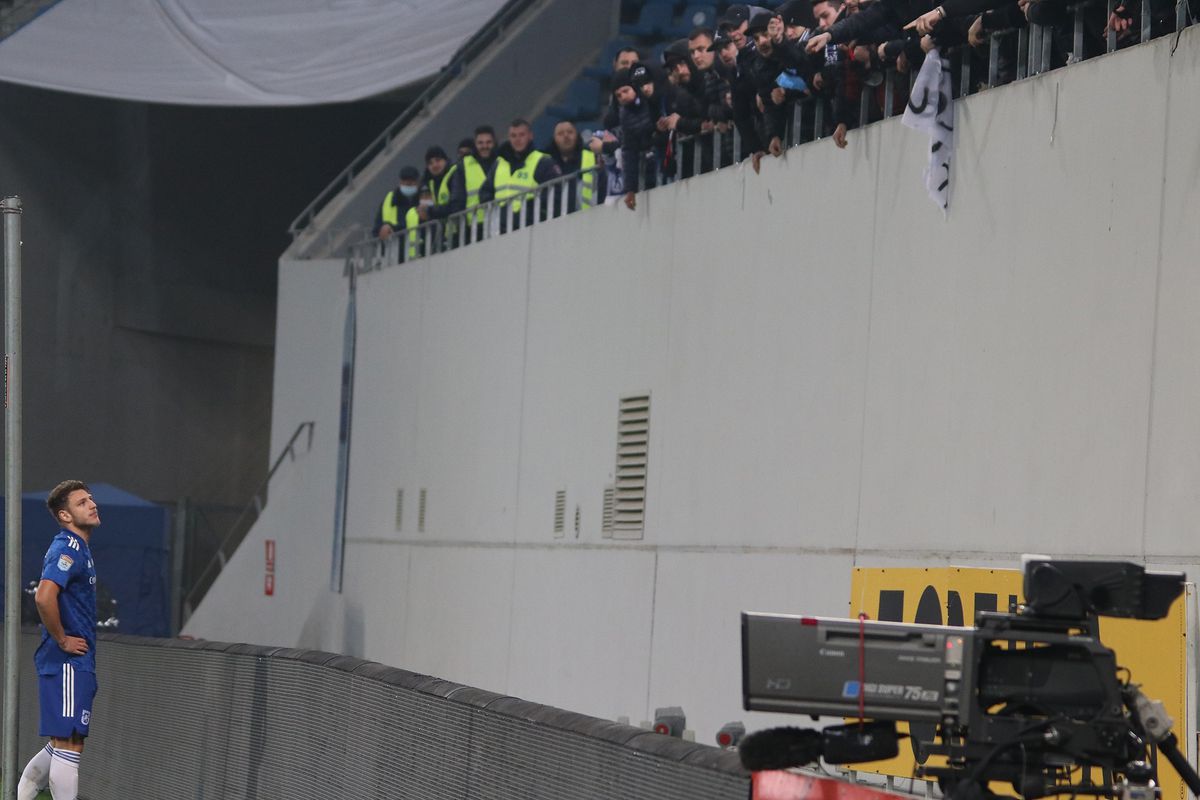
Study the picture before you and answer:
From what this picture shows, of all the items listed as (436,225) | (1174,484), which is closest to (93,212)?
(436,225)

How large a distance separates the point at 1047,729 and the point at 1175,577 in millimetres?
520

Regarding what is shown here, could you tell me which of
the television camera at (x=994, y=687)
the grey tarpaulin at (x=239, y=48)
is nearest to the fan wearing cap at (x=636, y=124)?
the grey tarpaulin at (x=239, y=48)

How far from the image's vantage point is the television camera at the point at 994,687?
15.5 feet

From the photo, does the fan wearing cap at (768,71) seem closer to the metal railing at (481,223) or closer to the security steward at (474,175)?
the metal railing at (481,223)

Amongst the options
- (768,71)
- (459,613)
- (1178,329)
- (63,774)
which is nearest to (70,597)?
(63,774)

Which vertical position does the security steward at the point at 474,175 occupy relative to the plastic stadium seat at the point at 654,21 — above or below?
below

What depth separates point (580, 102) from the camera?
77.0 feet

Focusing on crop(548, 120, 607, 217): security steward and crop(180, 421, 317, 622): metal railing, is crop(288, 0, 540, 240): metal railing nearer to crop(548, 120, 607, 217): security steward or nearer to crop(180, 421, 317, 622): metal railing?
crop(180, 421, 317, 622): metal railing

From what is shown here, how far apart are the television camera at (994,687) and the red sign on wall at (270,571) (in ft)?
62.4

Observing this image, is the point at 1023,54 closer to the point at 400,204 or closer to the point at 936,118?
the point at 936,118

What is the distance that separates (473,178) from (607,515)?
4.73 m

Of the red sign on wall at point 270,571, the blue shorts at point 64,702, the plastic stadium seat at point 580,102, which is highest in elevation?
the plastic stadium seat at point 580,102

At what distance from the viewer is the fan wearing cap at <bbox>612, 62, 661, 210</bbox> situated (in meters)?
15.2

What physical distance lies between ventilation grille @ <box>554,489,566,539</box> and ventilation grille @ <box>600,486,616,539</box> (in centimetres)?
82
